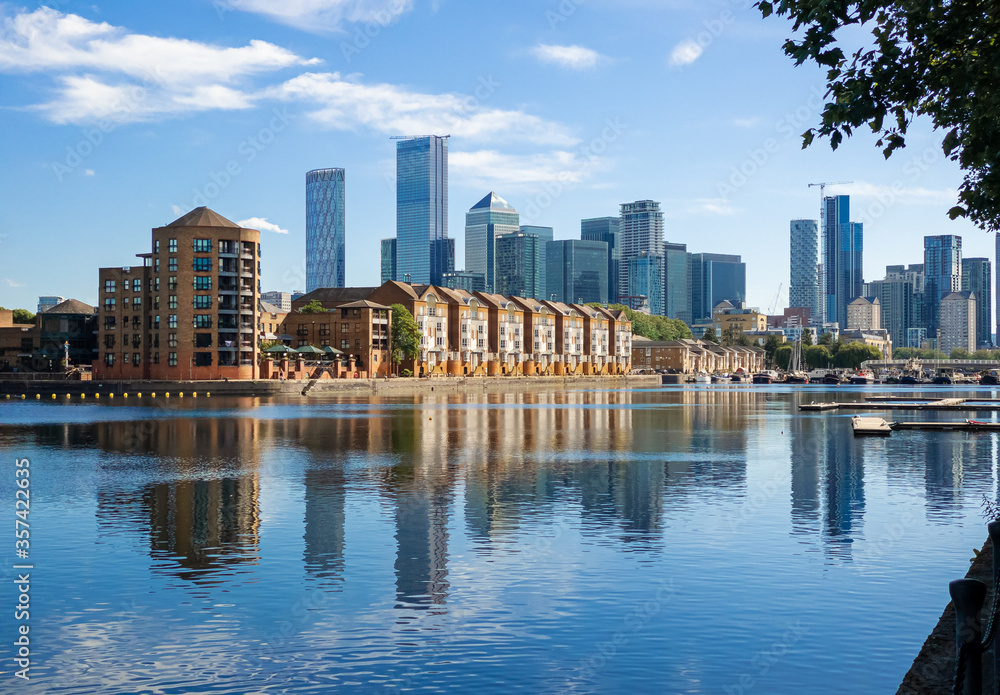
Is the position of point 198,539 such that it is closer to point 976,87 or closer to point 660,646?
point 660,646

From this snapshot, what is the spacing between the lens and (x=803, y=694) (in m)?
16.1

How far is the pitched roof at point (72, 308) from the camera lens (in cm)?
18270

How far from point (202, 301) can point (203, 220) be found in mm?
13258

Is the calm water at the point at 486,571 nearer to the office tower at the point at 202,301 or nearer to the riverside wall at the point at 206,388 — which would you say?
the riverside wall at the point at 206,388

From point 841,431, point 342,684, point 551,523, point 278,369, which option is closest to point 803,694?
point 342,684

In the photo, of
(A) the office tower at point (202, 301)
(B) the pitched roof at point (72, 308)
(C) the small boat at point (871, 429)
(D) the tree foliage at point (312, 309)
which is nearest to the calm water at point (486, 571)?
(C) the small boat at point (871, 429)

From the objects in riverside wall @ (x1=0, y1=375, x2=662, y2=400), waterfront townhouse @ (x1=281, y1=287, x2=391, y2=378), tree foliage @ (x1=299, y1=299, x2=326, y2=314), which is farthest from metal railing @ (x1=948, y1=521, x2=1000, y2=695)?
tree foliage @ (x1=299, y1=299, x2=326, y2=314)

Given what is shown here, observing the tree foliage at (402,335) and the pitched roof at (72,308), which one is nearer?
the pitched roof at (72,308)

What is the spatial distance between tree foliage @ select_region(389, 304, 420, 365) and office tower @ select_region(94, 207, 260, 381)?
Answer: 3546 centimetres

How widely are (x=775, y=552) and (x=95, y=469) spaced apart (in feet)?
114

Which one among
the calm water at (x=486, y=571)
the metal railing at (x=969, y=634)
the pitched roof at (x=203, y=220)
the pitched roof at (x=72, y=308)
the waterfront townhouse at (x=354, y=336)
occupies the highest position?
the pitched roof at (x=203, y=220)

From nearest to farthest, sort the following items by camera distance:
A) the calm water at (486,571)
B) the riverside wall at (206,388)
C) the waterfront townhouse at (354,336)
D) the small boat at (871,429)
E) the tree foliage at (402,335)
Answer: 1. the calm water at (486,571)
2. the small boat at (871,429)
3. the riverside wall at (206,388)
4. the waterfront townhouse at (354,336)
5. the tree foliage at (402,335)

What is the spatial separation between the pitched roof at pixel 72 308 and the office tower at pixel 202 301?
2909 centimetres

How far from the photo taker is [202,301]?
15662cm
